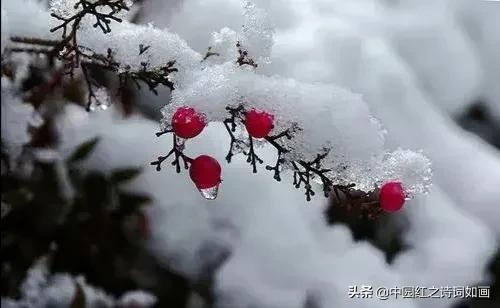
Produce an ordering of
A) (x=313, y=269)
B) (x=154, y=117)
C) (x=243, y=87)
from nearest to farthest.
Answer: (x=243, y=87) → (x=313, y=269) → (x=154, y=117)

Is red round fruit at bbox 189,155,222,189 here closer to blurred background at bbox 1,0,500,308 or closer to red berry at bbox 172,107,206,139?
red berry at bbox 172,107,206,139

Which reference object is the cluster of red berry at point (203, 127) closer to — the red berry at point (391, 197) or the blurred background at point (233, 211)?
the red berry at point (391, 197)

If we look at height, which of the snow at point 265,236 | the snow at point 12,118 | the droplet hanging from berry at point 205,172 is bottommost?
the droplet hanging from berry at point 205,172

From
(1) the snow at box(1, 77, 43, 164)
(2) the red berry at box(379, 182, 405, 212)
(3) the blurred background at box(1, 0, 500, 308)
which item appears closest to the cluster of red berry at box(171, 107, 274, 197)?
(2) the red berry at box(379, 182, 405, 212)

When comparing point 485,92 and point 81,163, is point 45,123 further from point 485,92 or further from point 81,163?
point 485,92

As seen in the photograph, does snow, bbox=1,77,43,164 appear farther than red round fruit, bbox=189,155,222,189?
Yes

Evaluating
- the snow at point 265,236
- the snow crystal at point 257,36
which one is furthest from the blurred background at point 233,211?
the snow crystal at point 257,36

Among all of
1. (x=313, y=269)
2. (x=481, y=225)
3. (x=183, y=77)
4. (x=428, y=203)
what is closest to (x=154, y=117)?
(x=313, y=269)
